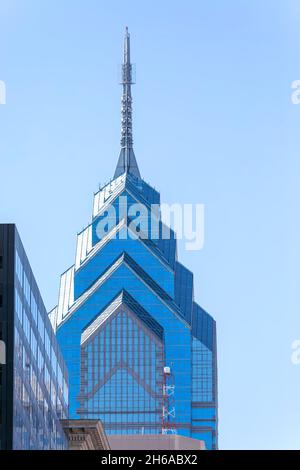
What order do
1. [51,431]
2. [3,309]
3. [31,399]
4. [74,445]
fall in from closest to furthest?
1. [3,309]
2. [31,399]
3. [51,431]
4. [74,445]

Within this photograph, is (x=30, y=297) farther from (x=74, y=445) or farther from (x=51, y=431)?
(x=74, y=445)

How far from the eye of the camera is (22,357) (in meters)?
85.7

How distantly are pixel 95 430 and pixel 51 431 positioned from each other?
25.5 meters

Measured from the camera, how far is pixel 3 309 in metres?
81.1

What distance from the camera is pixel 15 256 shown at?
270 feet

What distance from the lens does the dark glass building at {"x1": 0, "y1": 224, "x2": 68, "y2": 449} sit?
8000cm

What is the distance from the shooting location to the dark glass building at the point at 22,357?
262 feet
